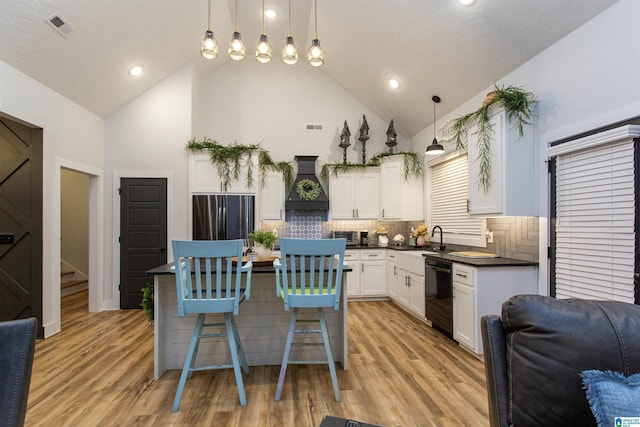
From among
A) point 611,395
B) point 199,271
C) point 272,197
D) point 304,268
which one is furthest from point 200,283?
point 272,197

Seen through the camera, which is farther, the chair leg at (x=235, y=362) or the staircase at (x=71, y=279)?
the staircase at (x=71, y=279)

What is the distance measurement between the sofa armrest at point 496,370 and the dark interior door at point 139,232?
472cm

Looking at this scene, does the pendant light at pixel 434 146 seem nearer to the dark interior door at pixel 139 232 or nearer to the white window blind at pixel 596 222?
the white window blind at pixel 596 222

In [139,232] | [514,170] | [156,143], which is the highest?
[156,143]

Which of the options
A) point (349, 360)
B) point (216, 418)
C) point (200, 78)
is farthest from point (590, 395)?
point (200, 78)

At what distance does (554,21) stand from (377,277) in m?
3.87

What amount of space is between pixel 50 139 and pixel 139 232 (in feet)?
5.37

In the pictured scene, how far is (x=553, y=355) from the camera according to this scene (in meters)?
1.00

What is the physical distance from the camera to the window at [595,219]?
7.38 feet

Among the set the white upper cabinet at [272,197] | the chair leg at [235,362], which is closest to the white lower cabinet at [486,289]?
the chair leg at [235,362]

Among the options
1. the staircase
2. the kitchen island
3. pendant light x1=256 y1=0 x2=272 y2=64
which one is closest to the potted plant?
the kitchen island

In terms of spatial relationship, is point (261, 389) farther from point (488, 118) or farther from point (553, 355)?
point (488, 118)

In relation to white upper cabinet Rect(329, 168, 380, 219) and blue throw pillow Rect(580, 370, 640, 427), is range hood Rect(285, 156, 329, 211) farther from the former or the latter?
blue throw pillow Rect(580, 370, 640, 427)

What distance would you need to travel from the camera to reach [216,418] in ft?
6.88
